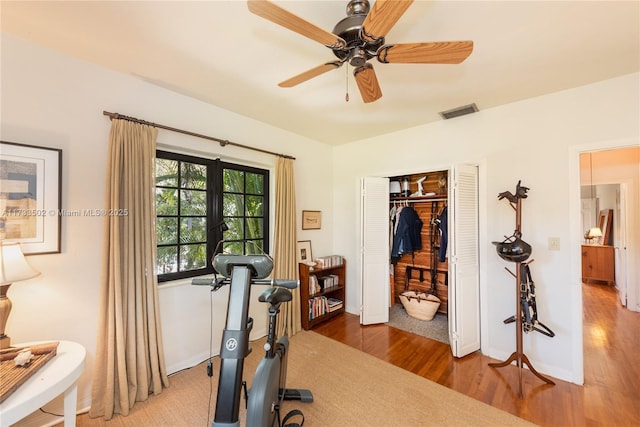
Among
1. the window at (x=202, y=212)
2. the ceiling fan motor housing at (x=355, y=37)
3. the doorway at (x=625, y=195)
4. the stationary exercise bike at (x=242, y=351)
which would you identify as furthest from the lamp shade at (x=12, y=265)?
the doorway at (x=625, y=195)

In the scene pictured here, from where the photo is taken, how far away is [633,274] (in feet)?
12.8

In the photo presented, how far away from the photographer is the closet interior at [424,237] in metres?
3.84

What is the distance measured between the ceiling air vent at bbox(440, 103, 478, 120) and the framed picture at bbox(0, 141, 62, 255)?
139 inches

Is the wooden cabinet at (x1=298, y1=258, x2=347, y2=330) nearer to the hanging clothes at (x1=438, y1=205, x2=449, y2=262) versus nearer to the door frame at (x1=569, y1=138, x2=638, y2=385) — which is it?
the hanging clothes at (x1=438, y1=205, x2=449, y2=262)

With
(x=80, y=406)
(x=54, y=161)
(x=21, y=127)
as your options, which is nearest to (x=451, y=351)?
(x=80, y=406)

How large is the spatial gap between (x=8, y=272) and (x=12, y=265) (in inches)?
1.7

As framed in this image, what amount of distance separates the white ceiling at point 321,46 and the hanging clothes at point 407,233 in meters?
1.78

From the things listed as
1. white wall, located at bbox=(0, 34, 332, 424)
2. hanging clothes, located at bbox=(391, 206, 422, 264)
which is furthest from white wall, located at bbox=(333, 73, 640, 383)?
white wall, located at bbox=(0, 34, 332, 424)

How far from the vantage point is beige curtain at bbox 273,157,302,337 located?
3146 mm

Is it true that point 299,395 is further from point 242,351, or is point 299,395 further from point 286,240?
point 286,240

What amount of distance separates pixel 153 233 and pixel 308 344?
80.0 inches

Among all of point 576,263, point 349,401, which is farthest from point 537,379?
point 349,401

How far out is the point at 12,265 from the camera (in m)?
1.48

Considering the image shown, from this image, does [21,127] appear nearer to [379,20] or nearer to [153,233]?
[153,233]
